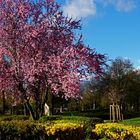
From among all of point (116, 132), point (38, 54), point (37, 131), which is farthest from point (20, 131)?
point (38, 54)

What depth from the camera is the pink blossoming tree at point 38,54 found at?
70.1 feet

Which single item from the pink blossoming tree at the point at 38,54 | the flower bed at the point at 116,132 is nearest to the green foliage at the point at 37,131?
the flower bed at the point at 116,132

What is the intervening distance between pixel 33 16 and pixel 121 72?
47.3m

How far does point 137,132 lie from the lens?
12.1 m

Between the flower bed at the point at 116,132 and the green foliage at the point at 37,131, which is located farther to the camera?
the green foliage at the point at 37,131

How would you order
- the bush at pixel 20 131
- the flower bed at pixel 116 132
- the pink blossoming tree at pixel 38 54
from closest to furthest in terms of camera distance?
the flower bed at pixel 116 132 < the bush at pixel 20 131 < the pink blossoming tree at pixel 38 54

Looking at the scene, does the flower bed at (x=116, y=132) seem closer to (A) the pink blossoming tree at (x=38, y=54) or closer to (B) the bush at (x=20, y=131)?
(B) the bush at (x=20, y=131)

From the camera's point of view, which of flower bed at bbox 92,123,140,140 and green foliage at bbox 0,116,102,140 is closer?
flower bed at bbox 92,123,140,140

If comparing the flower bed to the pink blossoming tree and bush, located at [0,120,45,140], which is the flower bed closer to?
bush, located at [0,120,45,140]

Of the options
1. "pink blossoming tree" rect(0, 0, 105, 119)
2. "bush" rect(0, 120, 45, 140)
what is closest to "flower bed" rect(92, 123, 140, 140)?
"bush" rect(0, 120, 45, 140)

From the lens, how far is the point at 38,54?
71.1 ft

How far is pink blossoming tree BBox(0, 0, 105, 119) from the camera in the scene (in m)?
21.4

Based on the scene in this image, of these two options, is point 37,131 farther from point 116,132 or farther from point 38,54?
point 38,54

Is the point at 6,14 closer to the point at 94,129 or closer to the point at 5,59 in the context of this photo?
the point at 5,59
